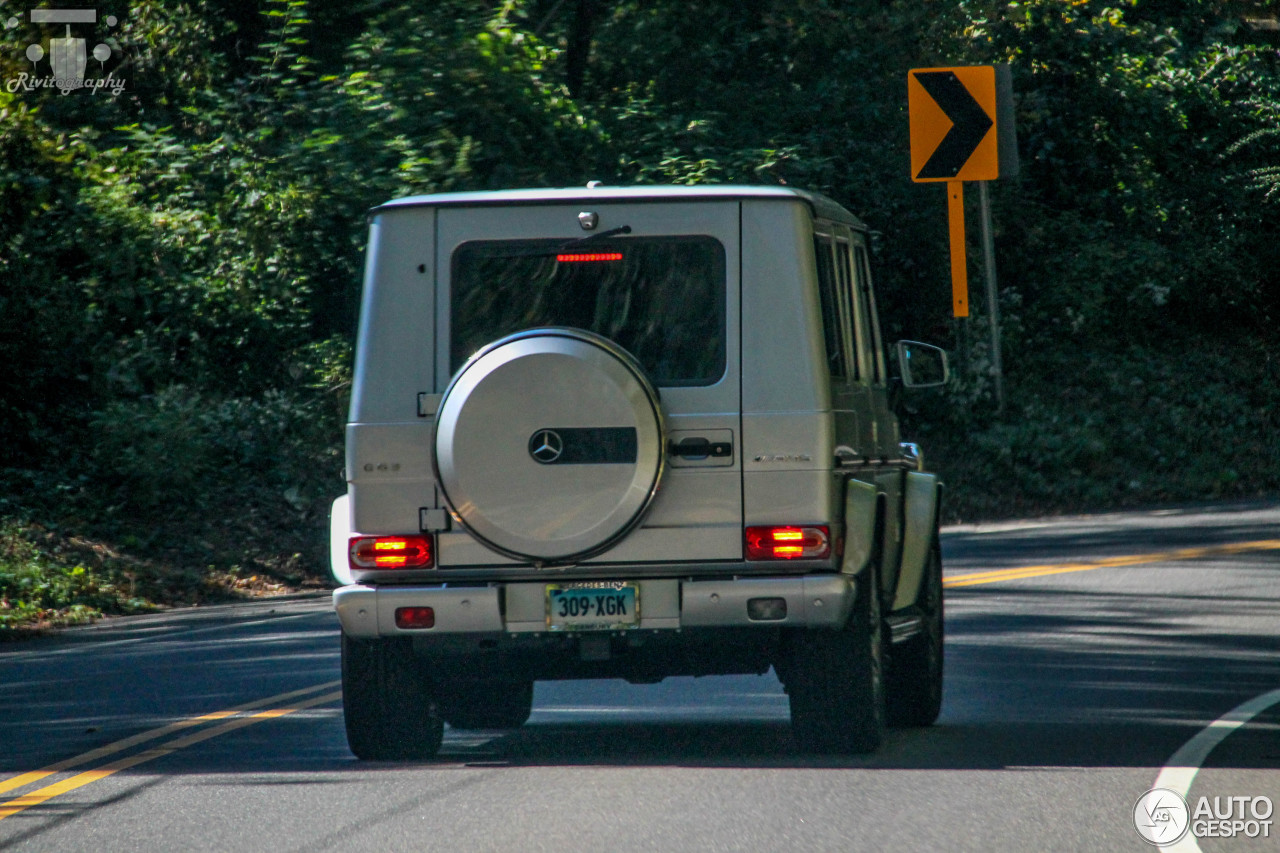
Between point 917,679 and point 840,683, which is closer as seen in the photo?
point 840,683

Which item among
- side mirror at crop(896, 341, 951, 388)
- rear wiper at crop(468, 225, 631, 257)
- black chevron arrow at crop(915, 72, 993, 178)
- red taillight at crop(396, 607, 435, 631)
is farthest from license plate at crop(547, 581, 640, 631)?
Answer: black chevron arrow at crop(915, 72, 993, 178)

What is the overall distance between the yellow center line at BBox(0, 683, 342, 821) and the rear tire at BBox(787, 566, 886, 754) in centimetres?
290

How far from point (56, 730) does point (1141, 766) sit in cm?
524

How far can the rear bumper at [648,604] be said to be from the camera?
25.0 feet

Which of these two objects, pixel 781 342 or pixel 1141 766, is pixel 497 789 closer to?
pixel 781 342

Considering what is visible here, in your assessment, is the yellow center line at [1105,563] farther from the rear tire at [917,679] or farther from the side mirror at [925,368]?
the rear tire at [917,679]

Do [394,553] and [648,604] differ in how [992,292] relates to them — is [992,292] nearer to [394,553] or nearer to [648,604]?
[648,604]

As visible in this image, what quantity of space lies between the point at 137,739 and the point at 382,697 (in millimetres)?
1603

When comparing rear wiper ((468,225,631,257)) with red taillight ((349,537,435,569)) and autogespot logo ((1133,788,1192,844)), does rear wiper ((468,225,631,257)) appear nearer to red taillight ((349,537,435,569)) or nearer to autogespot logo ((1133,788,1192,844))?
red taillight ((349,537,435,569))

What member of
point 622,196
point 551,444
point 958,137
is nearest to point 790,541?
point 551,444

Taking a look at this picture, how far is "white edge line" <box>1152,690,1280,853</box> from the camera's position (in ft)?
21.4

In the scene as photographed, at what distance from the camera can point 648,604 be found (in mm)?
7707

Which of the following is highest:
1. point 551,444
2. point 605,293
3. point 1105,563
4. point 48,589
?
point 605,293

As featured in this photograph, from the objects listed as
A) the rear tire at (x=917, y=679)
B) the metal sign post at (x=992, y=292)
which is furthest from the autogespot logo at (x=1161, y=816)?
the metal sign post at (x=992, y=292)
